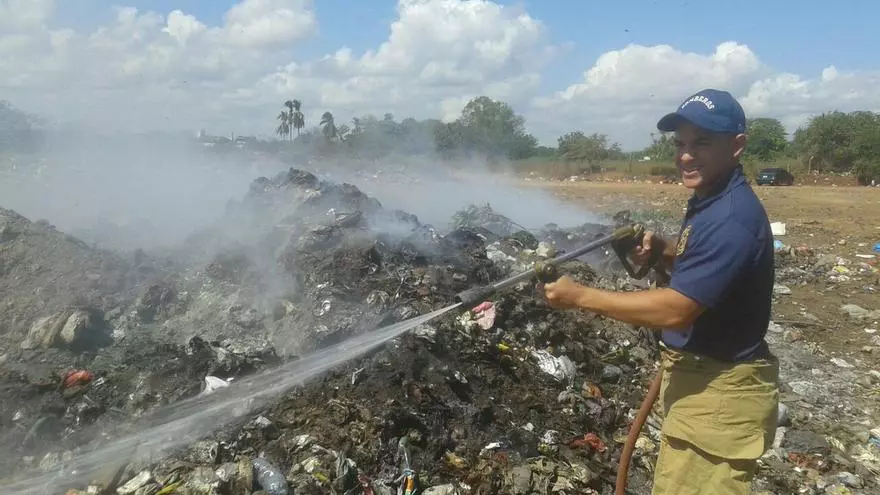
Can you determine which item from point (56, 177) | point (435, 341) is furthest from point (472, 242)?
point (56, 177)

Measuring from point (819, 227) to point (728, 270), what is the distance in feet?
43.9

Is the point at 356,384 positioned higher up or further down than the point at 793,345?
higher up

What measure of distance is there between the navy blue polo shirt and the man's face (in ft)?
0.13

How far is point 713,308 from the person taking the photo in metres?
1.97

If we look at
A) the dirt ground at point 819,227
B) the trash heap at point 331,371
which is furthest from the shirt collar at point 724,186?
the dirt ground at point 819,227

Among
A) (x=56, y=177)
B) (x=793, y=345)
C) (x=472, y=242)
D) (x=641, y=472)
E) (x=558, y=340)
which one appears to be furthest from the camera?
(x=56, y=177)

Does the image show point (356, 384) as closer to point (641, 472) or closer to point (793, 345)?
point (641, 472)

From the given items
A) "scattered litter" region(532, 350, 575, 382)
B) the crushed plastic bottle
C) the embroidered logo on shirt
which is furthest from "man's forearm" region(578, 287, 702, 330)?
"scattered litter" region(532, 350, 575, 382)

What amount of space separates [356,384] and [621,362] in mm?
2507

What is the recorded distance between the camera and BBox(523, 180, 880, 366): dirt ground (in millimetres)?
6699

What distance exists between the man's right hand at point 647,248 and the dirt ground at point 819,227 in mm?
4577

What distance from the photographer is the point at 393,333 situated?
4.35m

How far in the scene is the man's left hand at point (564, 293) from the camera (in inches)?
86.0

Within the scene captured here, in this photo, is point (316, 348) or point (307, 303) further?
point (307, 303)
